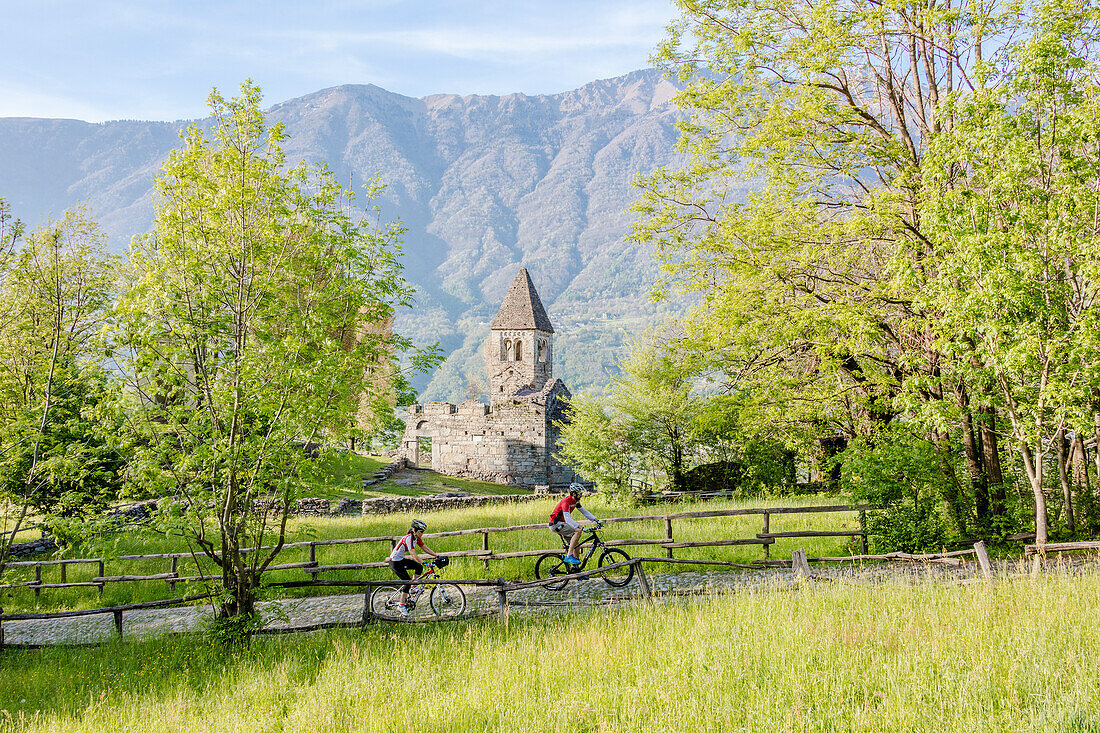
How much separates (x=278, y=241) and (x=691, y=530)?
37.0 ft

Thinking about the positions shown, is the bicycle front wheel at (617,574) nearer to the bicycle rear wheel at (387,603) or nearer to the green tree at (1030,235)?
the bicycle rear wheel at (387,603)

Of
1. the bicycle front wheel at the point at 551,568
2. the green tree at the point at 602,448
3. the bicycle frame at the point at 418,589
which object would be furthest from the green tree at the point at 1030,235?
the green tree at the point at 602,448

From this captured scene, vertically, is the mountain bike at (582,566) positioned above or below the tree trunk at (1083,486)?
below

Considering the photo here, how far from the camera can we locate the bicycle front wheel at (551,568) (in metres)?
11.4

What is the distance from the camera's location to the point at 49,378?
29.6 ft

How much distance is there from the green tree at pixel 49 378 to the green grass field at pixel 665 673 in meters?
2.69

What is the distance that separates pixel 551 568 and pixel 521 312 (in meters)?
36.9

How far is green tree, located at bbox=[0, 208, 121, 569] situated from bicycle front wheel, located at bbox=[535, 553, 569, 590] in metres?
6.87

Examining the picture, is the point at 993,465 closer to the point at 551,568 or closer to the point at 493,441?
the point at 551,568

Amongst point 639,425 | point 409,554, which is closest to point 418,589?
point 409,554

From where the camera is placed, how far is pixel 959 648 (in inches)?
229

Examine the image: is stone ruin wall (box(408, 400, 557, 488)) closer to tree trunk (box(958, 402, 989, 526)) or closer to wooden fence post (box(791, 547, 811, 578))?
tree trunk (box(958, 402, 989, 526))

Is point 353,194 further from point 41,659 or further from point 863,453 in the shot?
point 863,453

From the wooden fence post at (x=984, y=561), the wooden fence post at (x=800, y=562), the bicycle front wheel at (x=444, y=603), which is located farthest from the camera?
the wooden fence post at (x=800, y=562)
